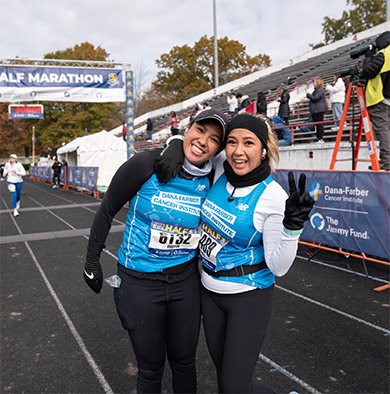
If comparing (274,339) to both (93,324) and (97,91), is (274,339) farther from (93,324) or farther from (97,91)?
(97,91)

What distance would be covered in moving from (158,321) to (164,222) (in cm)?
61

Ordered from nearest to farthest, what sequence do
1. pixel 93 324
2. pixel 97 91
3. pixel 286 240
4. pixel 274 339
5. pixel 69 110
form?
pixel 286 240
pixel 274 339
pixel 93 324
pixel 97 91
pixel 69 110

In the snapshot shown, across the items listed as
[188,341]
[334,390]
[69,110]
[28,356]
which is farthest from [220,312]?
[69,110]

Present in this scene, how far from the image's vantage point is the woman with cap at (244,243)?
2.04 metres

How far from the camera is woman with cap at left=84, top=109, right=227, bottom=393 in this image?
7.07 feet

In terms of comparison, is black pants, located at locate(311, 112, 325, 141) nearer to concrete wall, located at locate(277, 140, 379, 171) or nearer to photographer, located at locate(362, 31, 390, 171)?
concrete wall, located at locate(277, 140, 379, 171)

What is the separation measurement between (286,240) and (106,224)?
1.10 m

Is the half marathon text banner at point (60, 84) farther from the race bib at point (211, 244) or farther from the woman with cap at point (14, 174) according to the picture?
the race bib at point (211, 244)

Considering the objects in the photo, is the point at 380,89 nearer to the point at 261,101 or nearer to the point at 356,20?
the point at 261,101

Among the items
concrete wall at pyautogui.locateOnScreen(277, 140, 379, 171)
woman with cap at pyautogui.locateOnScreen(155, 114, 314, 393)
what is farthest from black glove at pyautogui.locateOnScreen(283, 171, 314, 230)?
concrete wall at pyautogui.locateOnScreen(277, 140, 379, 171)

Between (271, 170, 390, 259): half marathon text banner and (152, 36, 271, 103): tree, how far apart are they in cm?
5034

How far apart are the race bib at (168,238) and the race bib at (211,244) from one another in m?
0.08

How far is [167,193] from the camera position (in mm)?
2150

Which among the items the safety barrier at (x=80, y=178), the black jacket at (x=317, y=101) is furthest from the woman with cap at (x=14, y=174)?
the black jacket at (x=317, y=101)
